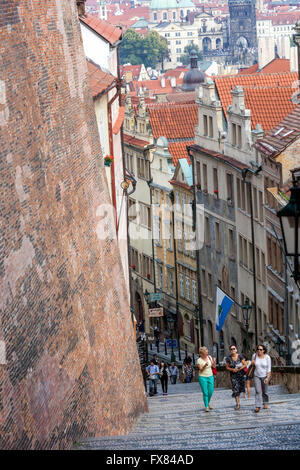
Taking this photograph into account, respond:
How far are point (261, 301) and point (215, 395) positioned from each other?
15.5 m

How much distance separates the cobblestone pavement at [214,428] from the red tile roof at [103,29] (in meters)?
8.34

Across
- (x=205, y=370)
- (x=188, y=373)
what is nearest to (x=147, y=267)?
(x=188, y=373)

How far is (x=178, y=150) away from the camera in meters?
53.6

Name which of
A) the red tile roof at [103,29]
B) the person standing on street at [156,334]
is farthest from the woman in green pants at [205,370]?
the person standing on street at [156,334]

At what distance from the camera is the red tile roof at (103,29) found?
84.8 ft

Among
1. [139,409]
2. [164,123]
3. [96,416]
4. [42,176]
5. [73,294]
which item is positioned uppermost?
[42,176]

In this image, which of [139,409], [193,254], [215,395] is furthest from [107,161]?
[193,254]

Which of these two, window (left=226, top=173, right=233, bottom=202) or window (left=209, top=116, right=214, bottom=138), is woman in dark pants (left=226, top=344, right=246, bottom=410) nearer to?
window (left=226, top=173, right=233, bottom=202)

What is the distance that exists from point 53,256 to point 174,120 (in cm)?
4216

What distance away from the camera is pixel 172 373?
38.8 meters

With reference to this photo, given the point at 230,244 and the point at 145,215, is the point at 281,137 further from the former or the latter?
the point at 145,215

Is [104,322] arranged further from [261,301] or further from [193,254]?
[193,254]

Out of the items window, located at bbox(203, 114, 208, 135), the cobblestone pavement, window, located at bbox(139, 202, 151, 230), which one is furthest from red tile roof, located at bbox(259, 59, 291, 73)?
the cobblestone pavement

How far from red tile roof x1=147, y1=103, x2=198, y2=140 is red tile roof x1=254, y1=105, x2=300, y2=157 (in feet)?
54.3
